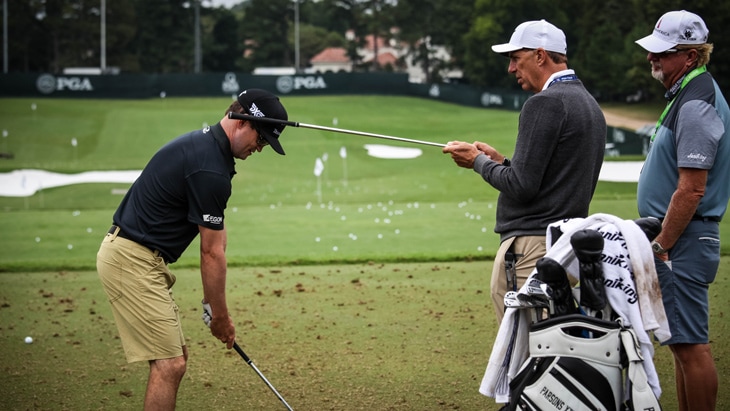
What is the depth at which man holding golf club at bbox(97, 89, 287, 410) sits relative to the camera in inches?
188

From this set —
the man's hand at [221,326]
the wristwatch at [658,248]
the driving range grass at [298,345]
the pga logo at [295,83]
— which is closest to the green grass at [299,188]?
the pga logo at [295,83]

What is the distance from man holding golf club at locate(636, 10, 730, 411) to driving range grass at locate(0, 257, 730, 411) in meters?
0.89

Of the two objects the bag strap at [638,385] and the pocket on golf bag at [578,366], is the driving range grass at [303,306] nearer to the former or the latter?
the pocket on golf bag at [578,366]

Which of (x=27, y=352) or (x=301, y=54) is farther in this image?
(x=301, y=54)

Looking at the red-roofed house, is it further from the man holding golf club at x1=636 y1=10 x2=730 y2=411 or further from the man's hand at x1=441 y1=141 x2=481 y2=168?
the man holding golf club at x1=636 y1=10 x2=730 y2=411

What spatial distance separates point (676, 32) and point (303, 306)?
4488 mm

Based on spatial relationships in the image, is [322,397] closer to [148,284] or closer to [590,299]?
[148,284]

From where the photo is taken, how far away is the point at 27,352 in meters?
6.93

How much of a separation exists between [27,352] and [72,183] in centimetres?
1822

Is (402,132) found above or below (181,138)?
below

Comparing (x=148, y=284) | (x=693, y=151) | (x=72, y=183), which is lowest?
(x=72, y=183)

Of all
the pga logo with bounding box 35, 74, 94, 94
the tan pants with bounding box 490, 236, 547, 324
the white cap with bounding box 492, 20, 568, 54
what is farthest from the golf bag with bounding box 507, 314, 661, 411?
the pga logo with bounding box 35, 74, 94, 94

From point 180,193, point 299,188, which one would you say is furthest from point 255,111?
point 299,188

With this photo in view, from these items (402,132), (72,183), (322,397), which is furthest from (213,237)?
(402,132)
